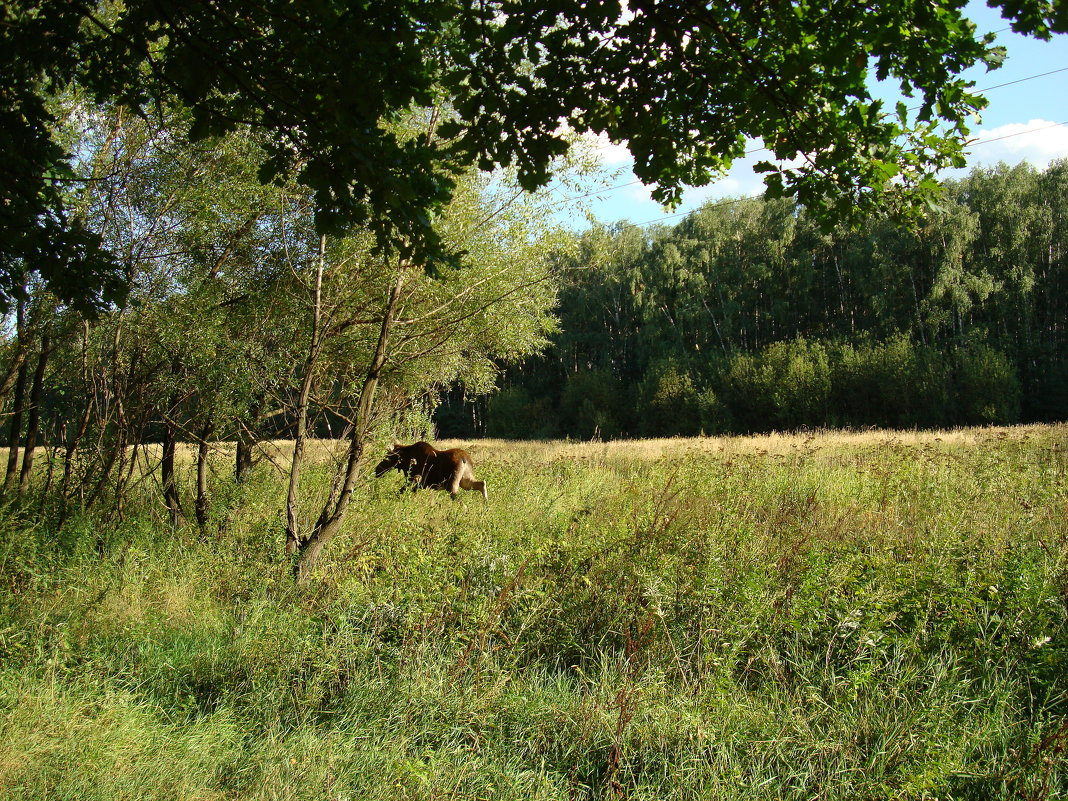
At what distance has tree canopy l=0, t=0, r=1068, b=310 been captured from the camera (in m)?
3.46

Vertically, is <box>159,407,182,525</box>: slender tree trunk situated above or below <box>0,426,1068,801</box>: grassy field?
above

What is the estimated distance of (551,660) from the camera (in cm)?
480

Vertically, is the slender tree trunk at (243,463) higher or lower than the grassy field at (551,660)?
higher

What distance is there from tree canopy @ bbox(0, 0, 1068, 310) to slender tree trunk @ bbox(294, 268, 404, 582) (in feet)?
8.87

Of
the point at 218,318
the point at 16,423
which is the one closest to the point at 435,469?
the point at 218,318

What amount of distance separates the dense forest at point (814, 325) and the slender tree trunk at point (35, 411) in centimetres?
2513

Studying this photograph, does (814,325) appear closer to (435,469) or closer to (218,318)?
(435,469)

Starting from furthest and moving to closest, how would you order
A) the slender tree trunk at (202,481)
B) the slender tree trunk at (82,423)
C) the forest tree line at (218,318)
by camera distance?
1. the slender tree trunk at (202,481)
2. the slender tree trunk at (82,423)
3. the forest tree line at (218,318)

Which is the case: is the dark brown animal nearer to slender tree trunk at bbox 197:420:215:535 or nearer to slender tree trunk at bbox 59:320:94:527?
slender tree trunk at bbox 197:420:215:535

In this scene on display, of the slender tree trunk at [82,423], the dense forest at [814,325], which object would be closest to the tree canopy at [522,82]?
the slender tree trunk at [82,423]

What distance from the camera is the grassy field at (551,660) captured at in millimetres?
3229

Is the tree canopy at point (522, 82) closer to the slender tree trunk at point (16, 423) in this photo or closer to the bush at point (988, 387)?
the slender tree trunk at point (16, 423)

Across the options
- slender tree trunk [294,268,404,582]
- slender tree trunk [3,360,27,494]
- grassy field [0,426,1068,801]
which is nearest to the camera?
grassy field [0,426,1068,801]

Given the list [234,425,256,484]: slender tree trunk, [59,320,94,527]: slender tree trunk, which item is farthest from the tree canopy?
[234,425,256,484]: slender tree trunk
